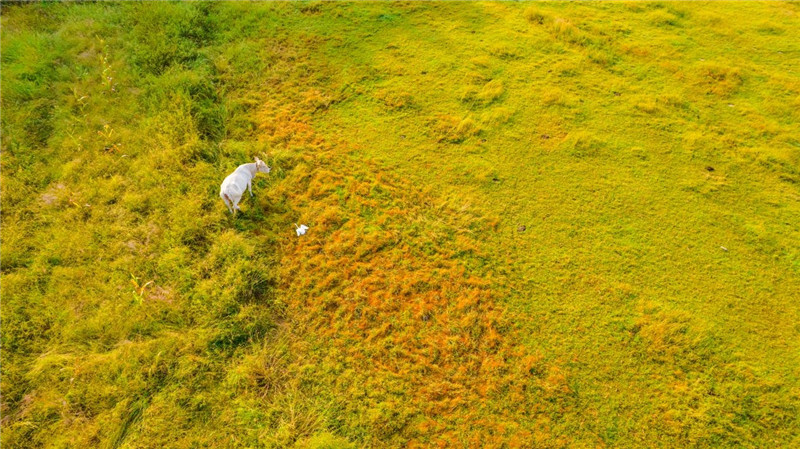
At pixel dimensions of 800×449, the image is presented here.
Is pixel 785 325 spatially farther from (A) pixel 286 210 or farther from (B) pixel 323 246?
(A) pixel 286 210

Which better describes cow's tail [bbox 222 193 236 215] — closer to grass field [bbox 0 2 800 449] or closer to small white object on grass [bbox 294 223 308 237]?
grass field [bbox 0 2 800 449]

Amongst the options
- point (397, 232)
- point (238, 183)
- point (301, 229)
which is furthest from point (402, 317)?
point (238, 183)

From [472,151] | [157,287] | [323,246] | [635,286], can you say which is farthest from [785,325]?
[157,287]

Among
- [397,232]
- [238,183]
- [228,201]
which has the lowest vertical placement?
[397,232]

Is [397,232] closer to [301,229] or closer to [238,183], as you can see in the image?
[301,229]

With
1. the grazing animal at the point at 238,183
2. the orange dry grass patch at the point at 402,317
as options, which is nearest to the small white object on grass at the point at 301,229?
the orange dry grass patch at the point at 402,317

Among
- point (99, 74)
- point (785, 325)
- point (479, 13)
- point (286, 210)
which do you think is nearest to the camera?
point (785, 325)

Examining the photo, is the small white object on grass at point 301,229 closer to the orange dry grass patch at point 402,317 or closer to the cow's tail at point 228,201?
the orange dry grass patch at point 402,317
